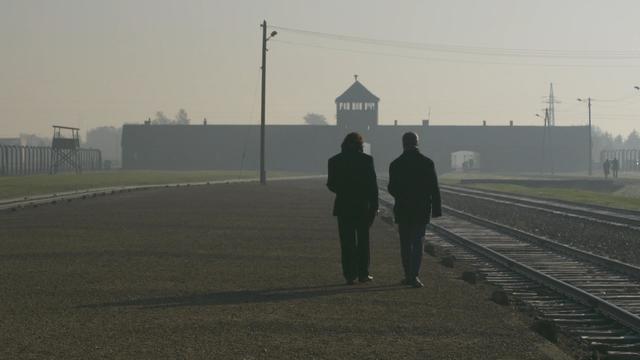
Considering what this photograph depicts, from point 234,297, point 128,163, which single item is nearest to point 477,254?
point 234,297

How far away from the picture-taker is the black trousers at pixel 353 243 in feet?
38.3

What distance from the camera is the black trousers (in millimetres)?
11664

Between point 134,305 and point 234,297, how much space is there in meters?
1.20

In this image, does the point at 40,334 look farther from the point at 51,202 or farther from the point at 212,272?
the point at 51,202

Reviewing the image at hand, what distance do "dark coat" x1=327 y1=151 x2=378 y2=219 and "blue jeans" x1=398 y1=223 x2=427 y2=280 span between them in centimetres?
45

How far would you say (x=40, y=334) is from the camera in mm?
8336

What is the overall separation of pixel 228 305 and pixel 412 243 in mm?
2603

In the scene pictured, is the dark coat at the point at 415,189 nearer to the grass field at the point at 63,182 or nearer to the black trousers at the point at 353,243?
the black trousers at the point at 353,243

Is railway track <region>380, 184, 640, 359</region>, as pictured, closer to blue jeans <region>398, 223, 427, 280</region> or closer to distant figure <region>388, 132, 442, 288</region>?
blue jeans <region>398, 223, 427, 280</region>

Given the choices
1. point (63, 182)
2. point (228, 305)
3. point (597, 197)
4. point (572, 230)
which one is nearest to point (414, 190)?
point (228, 305)

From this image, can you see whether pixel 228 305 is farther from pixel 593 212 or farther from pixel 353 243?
pixel 593 212

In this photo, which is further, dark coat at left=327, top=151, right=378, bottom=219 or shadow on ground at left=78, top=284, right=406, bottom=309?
dark coat at left=327, top=151, right=378, bottom=219

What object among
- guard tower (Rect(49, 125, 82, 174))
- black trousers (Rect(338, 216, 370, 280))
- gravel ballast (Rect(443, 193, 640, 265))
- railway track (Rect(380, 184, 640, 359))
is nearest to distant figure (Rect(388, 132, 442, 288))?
black trousers (Rect(338, 216, 370, 280))

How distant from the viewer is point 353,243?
11.8 meters
